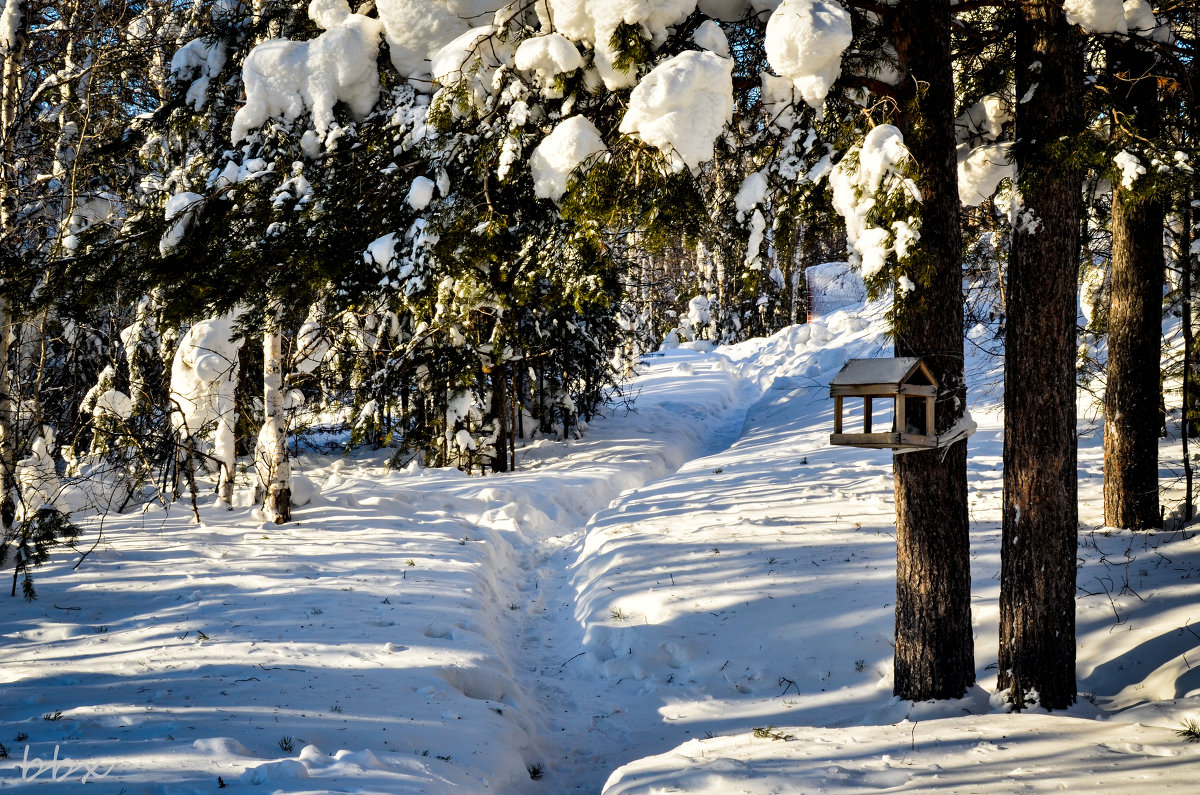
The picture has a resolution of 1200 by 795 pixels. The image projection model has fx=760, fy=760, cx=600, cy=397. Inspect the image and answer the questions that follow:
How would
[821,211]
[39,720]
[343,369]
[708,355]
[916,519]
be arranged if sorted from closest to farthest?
1. [39,720]
2. [916,519]
3. [821,211]
4. [343,369]
5. [708,355]

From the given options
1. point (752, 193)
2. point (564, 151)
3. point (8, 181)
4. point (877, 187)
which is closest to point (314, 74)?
point (564, 151)

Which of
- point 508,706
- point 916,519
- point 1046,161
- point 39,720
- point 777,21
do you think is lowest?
point 508,706

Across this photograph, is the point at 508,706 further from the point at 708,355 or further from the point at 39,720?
the point at 708,355

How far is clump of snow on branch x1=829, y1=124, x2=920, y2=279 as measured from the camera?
4.07 metres

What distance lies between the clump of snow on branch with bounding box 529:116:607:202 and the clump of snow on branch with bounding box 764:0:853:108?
3.63ft

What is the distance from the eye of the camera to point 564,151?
4480 millimetres

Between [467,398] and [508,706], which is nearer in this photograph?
[508,706]

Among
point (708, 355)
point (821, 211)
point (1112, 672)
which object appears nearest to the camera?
point (1112, 672)

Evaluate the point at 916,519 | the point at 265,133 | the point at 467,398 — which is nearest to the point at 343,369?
the point at 467,398

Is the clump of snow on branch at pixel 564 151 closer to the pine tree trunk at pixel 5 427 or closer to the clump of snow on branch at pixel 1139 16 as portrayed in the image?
the clump of snow on branch at pixel 1139 16

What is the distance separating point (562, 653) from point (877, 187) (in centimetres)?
510

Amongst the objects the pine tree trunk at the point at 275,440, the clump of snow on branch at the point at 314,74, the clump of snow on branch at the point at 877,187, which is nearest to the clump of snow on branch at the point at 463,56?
the clump of snow on branch at the point at 314,74

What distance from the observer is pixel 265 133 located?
6570 mm

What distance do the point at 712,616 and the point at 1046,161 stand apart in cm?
455
